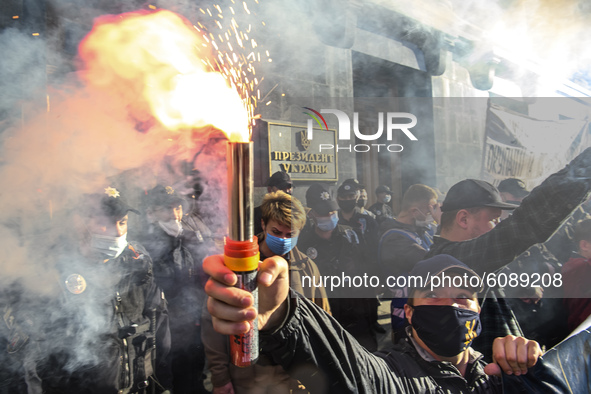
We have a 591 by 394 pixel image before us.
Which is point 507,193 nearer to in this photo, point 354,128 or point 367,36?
point 354,128

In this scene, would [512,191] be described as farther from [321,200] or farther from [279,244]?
[279,244]

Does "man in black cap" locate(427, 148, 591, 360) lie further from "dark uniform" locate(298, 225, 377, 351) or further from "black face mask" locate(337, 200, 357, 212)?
"black face mask" locate(337, 200, 357, 212)

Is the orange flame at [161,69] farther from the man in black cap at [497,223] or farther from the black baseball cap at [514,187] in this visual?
Answer: the black baseball cap at [514,187]

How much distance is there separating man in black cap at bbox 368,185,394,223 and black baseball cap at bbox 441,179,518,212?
30cm

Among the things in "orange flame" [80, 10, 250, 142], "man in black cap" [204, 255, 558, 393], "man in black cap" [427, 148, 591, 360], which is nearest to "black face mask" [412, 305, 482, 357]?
"man in black cap" [204, 255, 558, 393]

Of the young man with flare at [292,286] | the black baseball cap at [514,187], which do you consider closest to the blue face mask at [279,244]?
the young man with flare at [292,286]

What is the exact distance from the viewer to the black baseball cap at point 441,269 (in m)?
1.87

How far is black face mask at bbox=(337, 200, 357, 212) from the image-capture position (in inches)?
105

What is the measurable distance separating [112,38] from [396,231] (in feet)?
8.08

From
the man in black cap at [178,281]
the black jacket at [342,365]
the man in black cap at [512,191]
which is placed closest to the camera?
the black jacket at [342,365]

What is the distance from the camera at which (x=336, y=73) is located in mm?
3387

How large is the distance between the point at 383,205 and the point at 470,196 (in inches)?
18.3

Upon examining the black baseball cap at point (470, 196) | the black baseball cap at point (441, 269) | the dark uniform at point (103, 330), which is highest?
the black baseball cap at point (470, 196)

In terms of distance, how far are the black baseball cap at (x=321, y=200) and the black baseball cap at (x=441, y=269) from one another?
3.01 feet
